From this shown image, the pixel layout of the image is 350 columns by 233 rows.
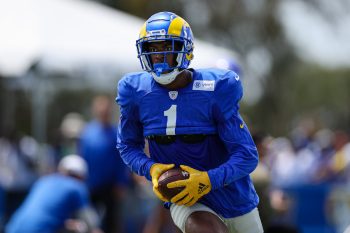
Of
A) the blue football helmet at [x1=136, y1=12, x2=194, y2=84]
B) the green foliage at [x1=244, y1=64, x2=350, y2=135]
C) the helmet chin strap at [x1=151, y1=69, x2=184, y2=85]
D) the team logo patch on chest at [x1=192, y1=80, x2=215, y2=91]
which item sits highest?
the blue football helmet at [x1=136, y1=12, x2=194, y2=84]

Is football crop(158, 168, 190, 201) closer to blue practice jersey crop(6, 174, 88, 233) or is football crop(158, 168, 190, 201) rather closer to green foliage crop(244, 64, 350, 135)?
blue practice jersey crop(6, 174, 88, 233)

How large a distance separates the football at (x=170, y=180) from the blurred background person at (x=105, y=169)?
202 inches

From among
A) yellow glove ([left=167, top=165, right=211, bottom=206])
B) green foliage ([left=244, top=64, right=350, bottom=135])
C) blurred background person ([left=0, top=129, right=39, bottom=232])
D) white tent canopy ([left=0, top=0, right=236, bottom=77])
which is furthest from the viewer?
green foliage ([left=244, top=64, right=350, bottom=135])

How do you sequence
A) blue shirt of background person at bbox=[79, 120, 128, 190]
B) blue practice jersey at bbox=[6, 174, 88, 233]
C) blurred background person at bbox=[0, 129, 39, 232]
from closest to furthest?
1. blue practice jersey at bbox=[6, 174, 88, 233]
2. blue shirt of background person at bbox=[79, 120, 128, 190]
3. blurred background person at bbox=[0, 129, 39, 232]

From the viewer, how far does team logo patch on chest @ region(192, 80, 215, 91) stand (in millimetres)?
4926

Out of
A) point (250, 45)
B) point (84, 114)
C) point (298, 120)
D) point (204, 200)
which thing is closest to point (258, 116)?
point (250, 45)

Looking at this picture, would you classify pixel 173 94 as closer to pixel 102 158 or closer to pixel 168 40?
pixel 168 40

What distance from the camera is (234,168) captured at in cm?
489

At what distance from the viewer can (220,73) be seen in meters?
5.00

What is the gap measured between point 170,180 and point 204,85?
2.04 feet

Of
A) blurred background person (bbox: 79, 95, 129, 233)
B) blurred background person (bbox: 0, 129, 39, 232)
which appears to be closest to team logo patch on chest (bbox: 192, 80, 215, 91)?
blurred background person (bbox: 79, 95, 129, 233)

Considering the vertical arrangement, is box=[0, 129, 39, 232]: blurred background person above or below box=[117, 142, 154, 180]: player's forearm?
below

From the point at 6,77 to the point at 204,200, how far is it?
319 inches

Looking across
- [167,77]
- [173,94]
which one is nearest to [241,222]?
[173,94]
